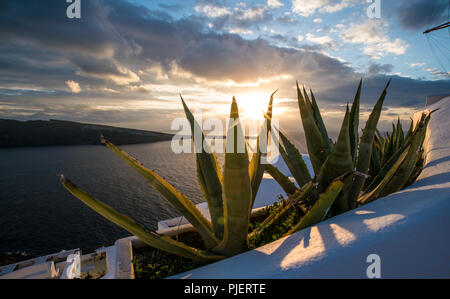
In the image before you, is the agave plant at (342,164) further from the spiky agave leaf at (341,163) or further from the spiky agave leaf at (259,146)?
the spiky agave leaf at (259,146)

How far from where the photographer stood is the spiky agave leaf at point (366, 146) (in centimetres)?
170

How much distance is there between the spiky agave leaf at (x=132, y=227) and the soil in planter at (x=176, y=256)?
0.08 meters

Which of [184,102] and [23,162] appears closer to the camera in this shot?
[184,102]

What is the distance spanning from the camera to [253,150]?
150 centimetres

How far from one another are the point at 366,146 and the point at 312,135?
1.40 ft

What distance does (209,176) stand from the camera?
4.59ft

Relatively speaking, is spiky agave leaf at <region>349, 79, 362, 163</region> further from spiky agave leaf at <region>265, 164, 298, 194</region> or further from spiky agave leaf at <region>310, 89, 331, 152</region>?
spiky agave leaf at <region>265, 164, 298, 194</region>

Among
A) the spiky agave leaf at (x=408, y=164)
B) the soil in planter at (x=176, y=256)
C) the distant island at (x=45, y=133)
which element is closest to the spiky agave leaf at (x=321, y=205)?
the soil in planter at (x=176, y=256)

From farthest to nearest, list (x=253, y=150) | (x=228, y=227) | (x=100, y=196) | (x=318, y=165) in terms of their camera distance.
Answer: (x=100, y=196), (x=318, y=165), (x=253, y=150), (x=228, y=227)

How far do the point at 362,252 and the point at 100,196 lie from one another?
3958 cm

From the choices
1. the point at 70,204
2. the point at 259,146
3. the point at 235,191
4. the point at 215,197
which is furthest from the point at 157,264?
the point at 70,204
